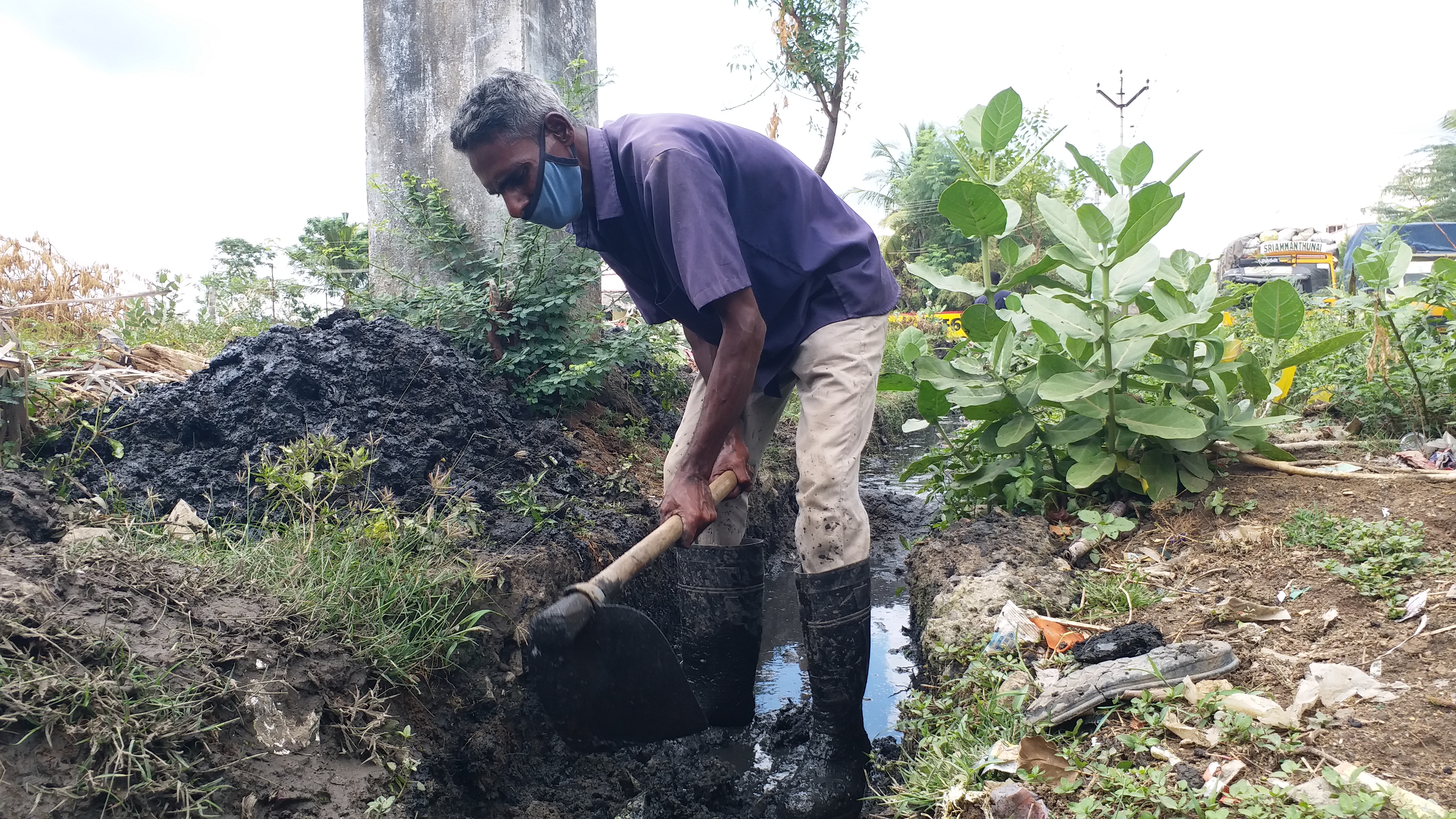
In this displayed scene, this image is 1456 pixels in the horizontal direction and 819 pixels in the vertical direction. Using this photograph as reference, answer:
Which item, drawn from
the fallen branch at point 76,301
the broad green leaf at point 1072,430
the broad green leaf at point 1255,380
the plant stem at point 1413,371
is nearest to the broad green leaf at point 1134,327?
the broad green leaf at point 1072,430

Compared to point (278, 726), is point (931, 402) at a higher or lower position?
higher

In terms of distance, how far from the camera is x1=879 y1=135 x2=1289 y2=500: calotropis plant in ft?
8.54

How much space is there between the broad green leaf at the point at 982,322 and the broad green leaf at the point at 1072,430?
387 mm

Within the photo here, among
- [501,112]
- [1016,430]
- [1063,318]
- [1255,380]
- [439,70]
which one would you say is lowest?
[1016,430]

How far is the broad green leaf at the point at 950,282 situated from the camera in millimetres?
2852

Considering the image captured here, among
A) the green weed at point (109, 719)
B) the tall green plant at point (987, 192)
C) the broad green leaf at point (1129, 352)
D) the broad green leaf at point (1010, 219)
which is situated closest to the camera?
the green weed at point (109, 719)

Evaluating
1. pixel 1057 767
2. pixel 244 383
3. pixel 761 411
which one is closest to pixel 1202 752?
pixel 1057 767

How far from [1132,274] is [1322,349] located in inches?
32.9

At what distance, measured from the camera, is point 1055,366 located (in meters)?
2.85

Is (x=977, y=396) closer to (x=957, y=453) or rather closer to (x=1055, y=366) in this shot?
(x=1055, y=366)

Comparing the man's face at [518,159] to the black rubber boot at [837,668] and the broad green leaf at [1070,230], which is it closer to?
the black rubber boot at [837,668]

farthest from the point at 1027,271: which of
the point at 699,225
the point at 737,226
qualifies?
the point at 699,225

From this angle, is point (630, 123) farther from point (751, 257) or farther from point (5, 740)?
point (5, 740)

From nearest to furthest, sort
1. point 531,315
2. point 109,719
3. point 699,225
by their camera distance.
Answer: point 109,719 → point 699,225 → point 531,315
